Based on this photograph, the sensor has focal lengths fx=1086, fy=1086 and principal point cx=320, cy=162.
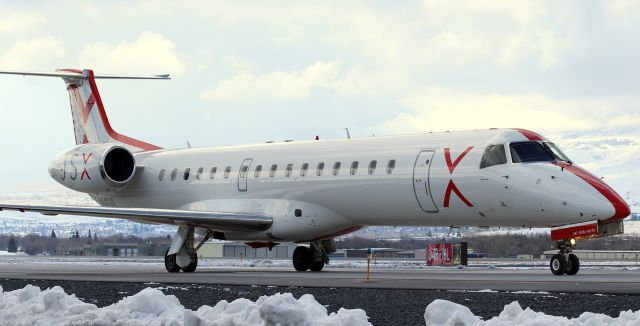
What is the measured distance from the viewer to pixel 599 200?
943 inches

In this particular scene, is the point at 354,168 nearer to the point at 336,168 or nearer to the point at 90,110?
the point at 336,168

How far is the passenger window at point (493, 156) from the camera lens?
25.6 meters

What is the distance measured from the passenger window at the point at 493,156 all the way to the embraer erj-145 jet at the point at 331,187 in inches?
1.0

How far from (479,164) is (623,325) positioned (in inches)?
569

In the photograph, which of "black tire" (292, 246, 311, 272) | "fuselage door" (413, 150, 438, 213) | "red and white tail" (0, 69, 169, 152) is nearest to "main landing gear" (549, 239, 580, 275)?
"fuselage door" (413, 150, 438, 213)

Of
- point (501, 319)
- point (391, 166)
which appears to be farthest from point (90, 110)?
point (501, 319)

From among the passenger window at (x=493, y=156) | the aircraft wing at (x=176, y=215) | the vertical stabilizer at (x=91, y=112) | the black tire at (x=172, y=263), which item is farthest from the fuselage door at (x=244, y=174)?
the passenger window at (x=493, y=156)

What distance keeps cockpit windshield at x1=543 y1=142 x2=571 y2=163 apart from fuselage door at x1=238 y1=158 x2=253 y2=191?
32.1 feet

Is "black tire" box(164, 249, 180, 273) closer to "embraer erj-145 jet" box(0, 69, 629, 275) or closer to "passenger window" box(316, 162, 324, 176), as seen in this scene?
"embraer erj-145 jet" box(0, 69, 629, 275)

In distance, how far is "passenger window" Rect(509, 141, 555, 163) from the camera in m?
25.4

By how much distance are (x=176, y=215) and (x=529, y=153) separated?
31.6 ft

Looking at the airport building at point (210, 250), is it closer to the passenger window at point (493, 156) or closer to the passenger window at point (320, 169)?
the passenger window at point (320, 169)

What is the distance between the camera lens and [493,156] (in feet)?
84.2

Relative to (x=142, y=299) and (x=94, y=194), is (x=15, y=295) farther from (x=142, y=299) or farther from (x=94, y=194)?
(x=94, y=194)
